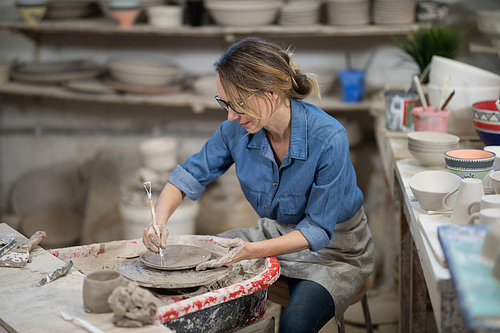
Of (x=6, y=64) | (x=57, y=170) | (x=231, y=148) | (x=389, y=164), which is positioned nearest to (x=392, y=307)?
(x=389, y=164)

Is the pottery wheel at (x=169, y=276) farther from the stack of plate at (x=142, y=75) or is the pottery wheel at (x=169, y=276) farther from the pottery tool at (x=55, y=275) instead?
the stack of plate at (x=142, y=75)

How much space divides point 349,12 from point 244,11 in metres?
0.72

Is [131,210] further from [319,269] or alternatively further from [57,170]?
[319,269]

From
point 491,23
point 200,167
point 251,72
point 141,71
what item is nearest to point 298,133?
point 251,72

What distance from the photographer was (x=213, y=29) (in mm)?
3598

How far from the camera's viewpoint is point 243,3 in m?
3.47

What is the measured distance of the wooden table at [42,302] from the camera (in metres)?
1.25

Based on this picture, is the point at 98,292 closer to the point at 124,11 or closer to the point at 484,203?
the point at 484,203

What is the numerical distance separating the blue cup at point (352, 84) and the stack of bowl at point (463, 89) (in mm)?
1186

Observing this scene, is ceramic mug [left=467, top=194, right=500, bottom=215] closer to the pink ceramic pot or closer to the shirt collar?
the shirt collar

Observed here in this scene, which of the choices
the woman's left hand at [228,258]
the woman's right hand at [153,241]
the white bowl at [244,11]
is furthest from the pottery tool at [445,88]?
the white bowl at [244,11]

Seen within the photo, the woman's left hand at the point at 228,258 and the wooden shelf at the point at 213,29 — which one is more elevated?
the wooden shelf at the point at 213,29

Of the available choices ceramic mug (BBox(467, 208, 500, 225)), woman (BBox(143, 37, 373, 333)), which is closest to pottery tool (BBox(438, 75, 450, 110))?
woman (BBox(143, 37, 373, 333))

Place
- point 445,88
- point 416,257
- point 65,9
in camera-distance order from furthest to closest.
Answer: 1. point 65,9
2. point 445,88
3. point 416,257
